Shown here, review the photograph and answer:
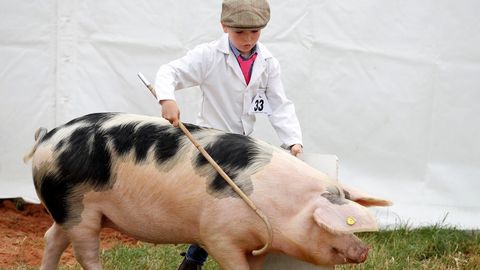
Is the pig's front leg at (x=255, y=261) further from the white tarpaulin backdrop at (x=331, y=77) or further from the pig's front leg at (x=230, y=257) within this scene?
the white tarpaulin backdrop at (x=331, y=77)

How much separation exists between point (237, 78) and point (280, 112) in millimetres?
288

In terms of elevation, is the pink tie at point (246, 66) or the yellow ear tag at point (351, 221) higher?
the pink tie at point (246, 66)

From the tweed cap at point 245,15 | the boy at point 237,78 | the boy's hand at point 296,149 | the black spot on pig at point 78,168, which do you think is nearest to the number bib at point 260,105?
the boy at point 237,78

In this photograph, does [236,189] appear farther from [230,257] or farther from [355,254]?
[355,254]

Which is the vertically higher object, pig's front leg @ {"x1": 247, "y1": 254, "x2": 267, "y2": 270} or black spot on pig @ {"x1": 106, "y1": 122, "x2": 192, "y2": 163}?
black spot on pig @ {"x1": 106, "y1": 122, "x2": 192, "y2": 163}

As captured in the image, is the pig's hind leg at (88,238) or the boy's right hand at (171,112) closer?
the boy's right hand at (171,112)

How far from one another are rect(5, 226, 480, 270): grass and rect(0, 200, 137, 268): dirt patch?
0.25 m

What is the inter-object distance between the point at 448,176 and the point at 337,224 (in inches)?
108

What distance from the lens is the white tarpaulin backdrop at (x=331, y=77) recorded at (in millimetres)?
5320

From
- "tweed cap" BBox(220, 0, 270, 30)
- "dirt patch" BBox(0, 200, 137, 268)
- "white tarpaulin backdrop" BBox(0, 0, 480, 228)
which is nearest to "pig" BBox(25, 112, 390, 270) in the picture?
"tweed cap" BBox(220, 0, 270, 30)

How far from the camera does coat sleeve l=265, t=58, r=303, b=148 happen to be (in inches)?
157

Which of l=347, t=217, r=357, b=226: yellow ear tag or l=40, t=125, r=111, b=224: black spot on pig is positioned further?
l=40, t=125, r=111, b=224: black spot on pig

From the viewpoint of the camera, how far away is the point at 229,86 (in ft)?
12.8

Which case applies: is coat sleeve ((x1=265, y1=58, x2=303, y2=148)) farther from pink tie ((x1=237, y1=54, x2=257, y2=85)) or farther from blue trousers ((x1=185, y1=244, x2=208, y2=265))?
blue trousers ((x1=185, y1=244, x2=208, y2=265))
